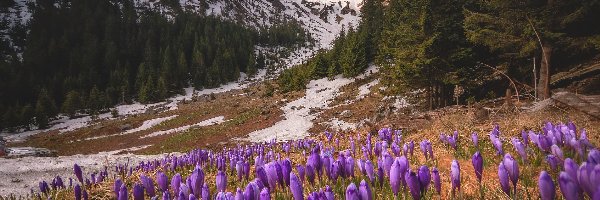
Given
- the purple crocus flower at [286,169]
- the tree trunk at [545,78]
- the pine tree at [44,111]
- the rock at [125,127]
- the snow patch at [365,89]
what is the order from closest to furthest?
the purple crocus flower at [286,169], the tree trunk at [545,78], the snow patch at [365,89], the rock at [125,127], the pine tree at [44,111]

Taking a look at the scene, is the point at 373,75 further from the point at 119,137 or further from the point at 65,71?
the point at 65,71

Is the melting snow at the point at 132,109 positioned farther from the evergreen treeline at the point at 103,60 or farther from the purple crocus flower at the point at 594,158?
the purple crocus flower at the point at 594,158

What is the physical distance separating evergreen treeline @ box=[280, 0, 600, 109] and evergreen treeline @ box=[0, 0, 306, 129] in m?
59.8

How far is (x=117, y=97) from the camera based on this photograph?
80.6 m

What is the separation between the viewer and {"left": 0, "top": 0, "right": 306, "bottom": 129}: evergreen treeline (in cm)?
7094

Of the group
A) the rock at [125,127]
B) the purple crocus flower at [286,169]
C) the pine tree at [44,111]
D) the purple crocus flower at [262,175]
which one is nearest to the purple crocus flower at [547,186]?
the purple crocus flower at [286,169]

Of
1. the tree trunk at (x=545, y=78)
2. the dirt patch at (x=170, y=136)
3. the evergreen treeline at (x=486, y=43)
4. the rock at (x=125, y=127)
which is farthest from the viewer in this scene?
the rock at (x=125, y=127)

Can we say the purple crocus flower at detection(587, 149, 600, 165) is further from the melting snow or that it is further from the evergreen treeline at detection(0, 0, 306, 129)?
the evergreen treeline at detection(0, 0, 306, 129)

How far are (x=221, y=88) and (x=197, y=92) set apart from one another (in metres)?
8.10

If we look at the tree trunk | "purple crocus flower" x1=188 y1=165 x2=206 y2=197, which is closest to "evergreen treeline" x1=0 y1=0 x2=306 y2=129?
the tree trunk

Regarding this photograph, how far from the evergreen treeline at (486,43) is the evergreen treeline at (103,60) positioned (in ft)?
196

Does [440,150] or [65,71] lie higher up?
[65,71]

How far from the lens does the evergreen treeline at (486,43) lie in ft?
42.2

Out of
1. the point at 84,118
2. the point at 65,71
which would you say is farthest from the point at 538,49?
the point at 65,71
